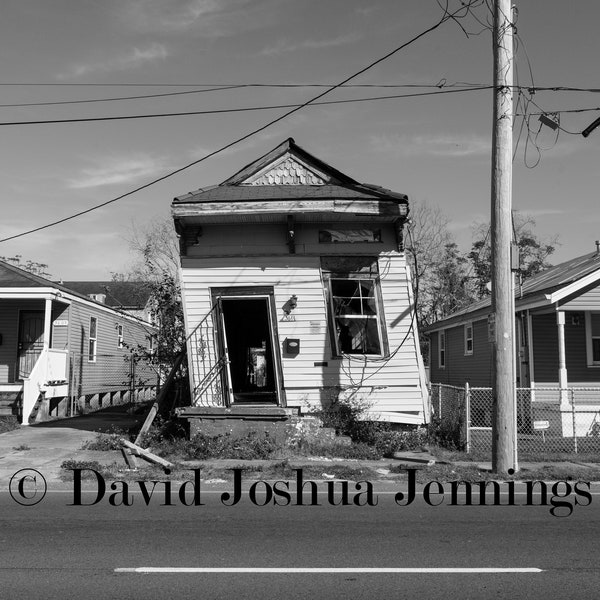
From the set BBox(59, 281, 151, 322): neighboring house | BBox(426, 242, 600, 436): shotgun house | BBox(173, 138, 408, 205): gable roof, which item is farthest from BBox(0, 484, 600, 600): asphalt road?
BBox(59, 281, 151, 322): neighboring house

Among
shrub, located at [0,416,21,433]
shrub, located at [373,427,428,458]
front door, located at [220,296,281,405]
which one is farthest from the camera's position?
front door, located at [220,296,281,405]

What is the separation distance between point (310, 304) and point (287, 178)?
2970mm

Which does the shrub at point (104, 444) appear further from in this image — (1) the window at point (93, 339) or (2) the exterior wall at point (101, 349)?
(1) the window at point (93, 339)

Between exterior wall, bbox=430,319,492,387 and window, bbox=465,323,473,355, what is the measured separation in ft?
0.59

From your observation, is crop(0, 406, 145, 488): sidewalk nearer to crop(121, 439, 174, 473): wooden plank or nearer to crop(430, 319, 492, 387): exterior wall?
crop(121, 439, 174, 473): wooden plank

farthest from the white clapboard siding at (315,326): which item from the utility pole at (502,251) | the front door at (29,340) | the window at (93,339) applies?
the window at (93,339)

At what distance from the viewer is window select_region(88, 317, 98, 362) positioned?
23.9 m

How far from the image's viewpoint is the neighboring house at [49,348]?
18.6 meters

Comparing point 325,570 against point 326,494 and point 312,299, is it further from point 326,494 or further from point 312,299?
point 312,299

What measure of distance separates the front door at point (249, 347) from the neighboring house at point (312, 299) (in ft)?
7.56

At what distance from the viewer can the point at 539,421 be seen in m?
14.7

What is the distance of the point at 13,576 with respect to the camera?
518 centimetres

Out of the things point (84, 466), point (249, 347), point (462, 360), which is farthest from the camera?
point (462, 360)

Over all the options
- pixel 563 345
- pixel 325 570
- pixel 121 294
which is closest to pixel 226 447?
pixel 325 570
